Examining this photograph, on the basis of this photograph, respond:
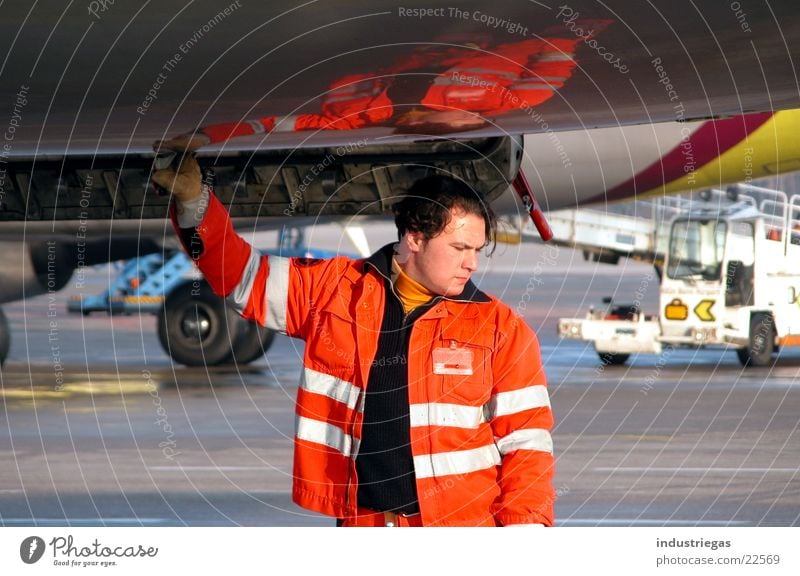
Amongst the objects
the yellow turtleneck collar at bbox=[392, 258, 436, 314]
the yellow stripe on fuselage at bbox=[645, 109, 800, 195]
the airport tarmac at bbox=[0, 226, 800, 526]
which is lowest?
the airport tarmac at bbox=[0, 226, 800, 526]

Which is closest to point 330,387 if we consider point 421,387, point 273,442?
point 421,387

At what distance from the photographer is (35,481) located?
31.7 ft

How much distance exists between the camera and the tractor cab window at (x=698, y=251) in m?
19.1

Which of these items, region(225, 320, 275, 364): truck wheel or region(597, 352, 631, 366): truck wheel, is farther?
region(597, 352, 631, 366): truck wheel

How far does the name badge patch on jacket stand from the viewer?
4.19m

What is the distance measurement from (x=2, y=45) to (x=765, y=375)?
44.3 feet

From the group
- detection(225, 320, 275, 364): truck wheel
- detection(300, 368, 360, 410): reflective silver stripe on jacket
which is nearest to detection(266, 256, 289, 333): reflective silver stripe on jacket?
detection(300, 368, 360, 410): reflective silver stripe on jacket

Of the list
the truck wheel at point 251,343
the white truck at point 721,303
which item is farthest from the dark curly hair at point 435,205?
the white truck at point 721,303

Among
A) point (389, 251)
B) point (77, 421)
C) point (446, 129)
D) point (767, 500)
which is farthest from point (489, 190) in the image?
point (77, 421)

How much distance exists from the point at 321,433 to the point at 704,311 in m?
14.5

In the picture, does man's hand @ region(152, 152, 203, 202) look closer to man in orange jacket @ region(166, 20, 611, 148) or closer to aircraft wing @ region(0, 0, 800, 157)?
aircraft wing @ region(0, 0, 800, 157)

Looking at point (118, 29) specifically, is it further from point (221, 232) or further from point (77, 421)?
point (77, 421)

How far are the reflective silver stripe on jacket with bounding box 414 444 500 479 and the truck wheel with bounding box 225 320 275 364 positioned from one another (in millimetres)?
11582
